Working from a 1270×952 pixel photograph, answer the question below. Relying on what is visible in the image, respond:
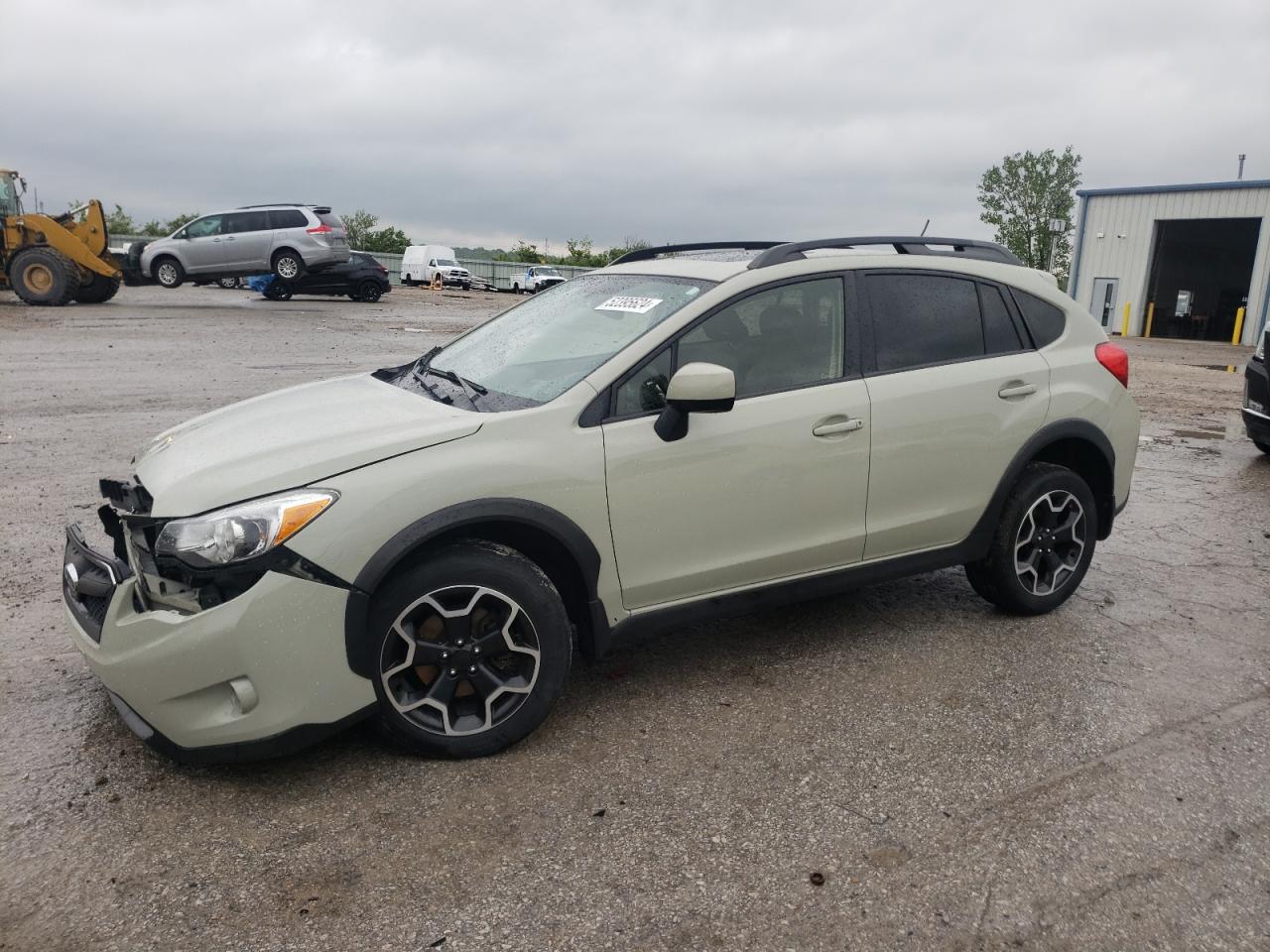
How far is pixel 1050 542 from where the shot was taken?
4.54 meters

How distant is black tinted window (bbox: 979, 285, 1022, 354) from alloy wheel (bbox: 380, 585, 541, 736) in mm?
2493

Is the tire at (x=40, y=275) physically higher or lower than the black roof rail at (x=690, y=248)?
lower

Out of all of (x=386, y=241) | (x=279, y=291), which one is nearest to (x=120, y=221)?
(x=386, y=241)

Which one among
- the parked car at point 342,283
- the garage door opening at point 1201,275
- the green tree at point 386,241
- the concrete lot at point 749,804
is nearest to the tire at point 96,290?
the parked car at point 342,283

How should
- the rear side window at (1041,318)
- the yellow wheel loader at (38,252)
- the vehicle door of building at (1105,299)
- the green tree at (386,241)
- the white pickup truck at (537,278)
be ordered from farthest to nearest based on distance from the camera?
the green tree at (386,241) → the white pickup truck at (537,278) → the vehicle door of building at (1105,299) → the yellow wheel loader at (38,252) → the rear side window at (1041,318)

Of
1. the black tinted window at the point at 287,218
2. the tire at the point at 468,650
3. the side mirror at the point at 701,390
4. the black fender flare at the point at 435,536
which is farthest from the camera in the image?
the black tinted window at the point at 287,218

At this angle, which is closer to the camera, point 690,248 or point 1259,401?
point 690,248

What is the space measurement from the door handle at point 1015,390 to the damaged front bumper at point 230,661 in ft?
9.42

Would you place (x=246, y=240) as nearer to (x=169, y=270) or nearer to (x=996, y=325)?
(x=169, y=270)

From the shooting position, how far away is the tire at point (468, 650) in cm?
309

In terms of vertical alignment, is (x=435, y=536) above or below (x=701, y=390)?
below

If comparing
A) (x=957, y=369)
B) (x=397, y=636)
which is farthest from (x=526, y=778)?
(x=957, y=369)

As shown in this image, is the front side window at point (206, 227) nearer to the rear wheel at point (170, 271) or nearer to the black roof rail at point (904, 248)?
the rear wheel at point (170, 271)

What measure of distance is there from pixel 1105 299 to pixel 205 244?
29357mm
